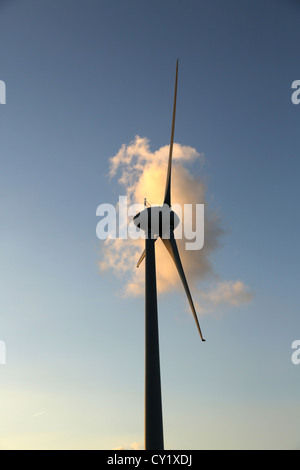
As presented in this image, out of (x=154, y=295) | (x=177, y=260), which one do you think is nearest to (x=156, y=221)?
(x=177, y=260)

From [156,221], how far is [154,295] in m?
8.83

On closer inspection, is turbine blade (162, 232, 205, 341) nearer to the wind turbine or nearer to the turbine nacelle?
the wind turbine

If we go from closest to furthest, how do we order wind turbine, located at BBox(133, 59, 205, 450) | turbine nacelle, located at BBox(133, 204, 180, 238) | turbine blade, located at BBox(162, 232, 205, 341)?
wind turbine, located at BBox(133, 59, 205, 450) < turbine blade, located at BBox(162, 232, 205, 341) < turbine nacelle, located at BBox(133, 204, 180, 238)

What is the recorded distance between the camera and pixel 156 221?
4306 centimetres

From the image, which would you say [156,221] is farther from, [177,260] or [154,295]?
[154,295]

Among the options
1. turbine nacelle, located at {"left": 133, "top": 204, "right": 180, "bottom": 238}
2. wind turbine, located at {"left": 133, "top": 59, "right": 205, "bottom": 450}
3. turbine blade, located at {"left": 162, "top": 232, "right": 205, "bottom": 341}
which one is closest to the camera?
wind turbine, located at {"left": 133, "top": 59, "right": 205, "bottom": 450}

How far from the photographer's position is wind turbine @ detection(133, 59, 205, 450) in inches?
1307

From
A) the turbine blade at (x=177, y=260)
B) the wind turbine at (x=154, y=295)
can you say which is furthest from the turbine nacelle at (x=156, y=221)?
the turbine blade at (x=177, y=260)

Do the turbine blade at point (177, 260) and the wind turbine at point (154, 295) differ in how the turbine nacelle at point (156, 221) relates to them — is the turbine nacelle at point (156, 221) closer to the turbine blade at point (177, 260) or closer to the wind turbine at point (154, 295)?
the wind turbine at point (154, 295)

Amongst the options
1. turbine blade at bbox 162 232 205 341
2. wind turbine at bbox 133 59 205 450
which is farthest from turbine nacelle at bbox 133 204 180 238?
turbine blade at bbox 162 232 205 341

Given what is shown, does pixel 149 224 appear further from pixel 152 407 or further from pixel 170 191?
pixel 152 407
